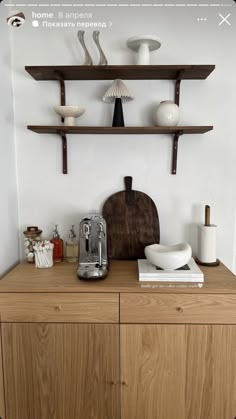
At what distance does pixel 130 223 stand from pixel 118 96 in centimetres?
68

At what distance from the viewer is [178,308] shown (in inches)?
49.6

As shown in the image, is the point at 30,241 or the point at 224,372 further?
the point at 30,241

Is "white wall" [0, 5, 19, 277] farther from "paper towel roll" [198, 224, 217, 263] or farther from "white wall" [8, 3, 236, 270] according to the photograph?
"paper towel roll" [198, 224, 217, 263]

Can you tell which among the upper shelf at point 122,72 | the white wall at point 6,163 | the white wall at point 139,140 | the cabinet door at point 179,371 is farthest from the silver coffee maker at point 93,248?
the upper shelf at point 122,72

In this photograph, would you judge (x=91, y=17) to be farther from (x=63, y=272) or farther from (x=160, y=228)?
(x=63, y=272)

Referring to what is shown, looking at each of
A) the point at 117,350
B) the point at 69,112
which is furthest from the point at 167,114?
the point at 117,350

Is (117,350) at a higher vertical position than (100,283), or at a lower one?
lower

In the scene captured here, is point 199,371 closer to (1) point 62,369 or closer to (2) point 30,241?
(1) point 62,369

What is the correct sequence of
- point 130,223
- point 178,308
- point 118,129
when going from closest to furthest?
point 178,308 < point 118,129 < point 130,223

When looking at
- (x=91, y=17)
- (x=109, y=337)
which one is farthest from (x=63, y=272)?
(x=91, y=17)

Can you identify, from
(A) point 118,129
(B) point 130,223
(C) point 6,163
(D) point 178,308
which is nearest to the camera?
(D) point 178,308

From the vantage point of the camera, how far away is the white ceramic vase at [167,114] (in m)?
1.46

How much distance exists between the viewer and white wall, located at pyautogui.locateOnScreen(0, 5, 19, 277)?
1.50 m

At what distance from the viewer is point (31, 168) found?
1677 mm
